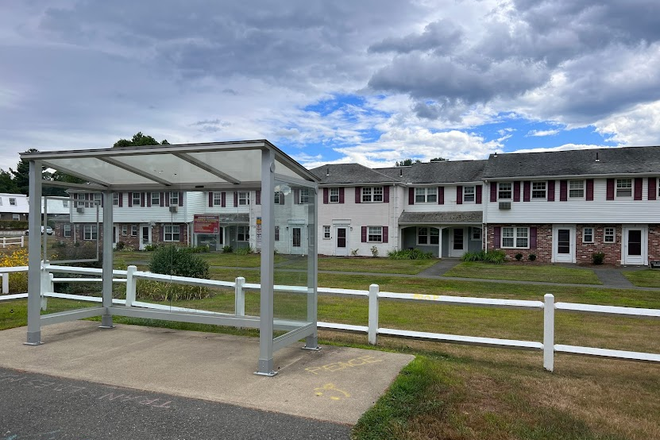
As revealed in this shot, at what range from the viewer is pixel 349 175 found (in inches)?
1416

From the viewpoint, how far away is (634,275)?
23.5 meters

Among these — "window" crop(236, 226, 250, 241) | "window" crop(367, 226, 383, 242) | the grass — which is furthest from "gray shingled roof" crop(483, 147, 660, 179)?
"window" crop(236, 226, 250, 241)

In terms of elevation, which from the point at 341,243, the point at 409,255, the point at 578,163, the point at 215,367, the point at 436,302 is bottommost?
the point at 409,255

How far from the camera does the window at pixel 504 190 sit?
30.9 m

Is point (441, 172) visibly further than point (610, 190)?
Yes

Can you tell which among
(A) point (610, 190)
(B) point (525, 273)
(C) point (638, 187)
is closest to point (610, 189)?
(A) point (610, 190)

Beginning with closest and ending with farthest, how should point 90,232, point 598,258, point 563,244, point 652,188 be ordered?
1. point 90,232
2. point 652,188
3. point 598,258
4. point 563,244

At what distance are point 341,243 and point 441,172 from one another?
28.8 feet

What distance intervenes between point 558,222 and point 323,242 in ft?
51.1

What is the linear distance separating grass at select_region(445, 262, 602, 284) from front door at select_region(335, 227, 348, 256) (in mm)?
9211

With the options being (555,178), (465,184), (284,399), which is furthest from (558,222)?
(284,399)

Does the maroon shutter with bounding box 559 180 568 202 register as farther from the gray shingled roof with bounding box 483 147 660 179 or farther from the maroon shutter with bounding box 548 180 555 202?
the gray shingled roof with bounding box 483 147 660 179

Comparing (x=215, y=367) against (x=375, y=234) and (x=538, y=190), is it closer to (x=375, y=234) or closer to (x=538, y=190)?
(x=538, y=190)

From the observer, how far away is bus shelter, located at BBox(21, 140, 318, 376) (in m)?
6.22
